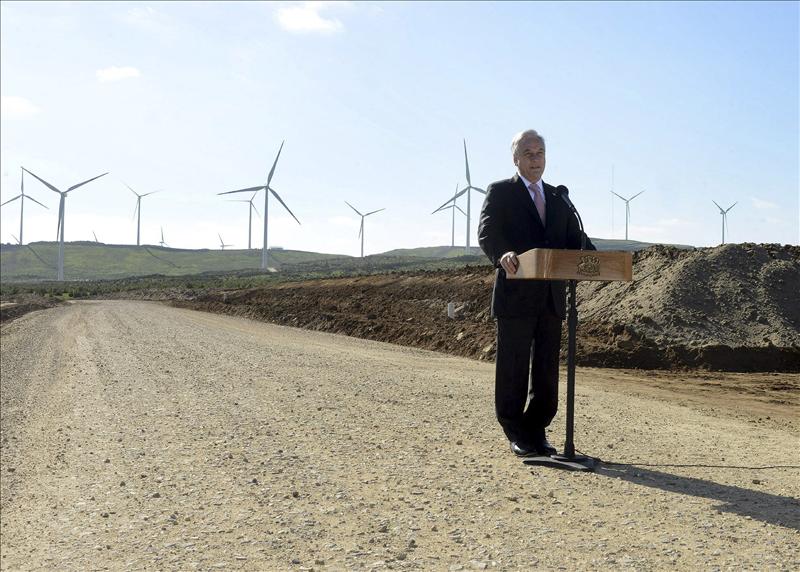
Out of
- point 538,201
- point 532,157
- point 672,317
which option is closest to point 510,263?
point 538,201

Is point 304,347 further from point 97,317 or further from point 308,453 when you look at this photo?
point 97,317

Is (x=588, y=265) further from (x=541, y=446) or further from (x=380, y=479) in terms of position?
(x=380, y=479)

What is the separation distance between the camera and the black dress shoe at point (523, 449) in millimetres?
6059

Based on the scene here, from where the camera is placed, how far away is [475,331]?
18594mm

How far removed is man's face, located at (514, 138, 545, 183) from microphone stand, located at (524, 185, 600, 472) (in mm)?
217

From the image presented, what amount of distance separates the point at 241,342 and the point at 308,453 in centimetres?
1189

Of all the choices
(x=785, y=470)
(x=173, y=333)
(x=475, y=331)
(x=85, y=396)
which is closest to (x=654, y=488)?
(x=785, y=470)

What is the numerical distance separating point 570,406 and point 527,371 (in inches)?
15.1

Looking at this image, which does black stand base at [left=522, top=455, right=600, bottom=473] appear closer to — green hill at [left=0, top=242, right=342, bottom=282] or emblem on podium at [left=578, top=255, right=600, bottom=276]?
emblem on podium at [left=578, top=255, right=600, bottom=276]

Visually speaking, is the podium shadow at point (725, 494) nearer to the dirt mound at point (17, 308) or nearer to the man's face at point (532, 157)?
the man's face at point (532, 157)

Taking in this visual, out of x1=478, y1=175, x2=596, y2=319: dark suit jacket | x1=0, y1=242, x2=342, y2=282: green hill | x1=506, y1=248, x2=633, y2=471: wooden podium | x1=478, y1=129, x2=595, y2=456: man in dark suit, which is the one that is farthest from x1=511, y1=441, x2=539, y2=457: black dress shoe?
x1=0, y1=242, x2=342, y2=282: green hill

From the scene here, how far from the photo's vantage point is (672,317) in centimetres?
1560

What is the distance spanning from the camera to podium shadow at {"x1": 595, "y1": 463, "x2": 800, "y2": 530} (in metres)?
4.73

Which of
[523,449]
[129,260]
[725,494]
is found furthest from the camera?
[129,260]
